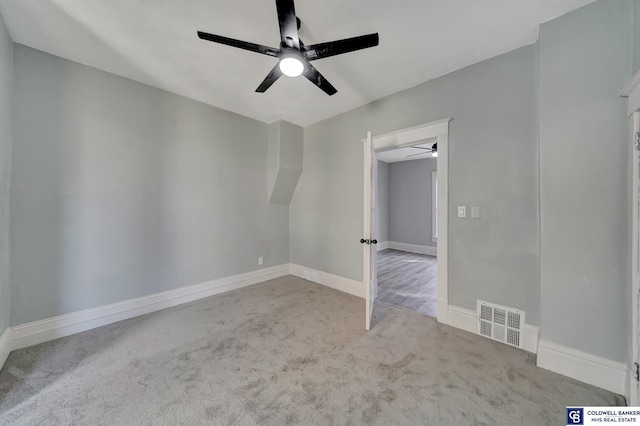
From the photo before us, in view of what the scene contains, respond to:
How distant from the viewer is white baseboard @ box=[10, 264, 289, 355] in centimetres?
214

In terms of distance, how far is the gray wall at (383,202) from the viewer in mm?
6945

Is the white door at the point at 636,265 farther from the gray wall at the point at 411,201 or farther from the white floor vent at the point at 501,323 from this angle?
the gray wall at the point at 411,201

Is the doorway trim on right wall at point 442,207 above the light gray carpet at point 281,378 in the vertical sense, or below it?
above

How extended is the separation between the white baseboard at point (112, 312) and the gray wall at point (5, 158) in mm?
205

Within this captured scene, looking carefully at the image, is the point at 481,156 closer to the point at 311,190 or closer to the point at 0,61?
the point at 311,190

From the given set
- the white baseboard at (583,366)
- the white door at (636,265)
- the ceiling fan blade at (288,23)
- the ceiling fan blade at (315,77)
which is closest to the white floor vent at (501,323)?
the white baseboard at (583,366)

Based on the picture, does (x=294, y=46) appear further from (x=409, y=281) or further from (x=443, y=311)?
(x=409, y=281)

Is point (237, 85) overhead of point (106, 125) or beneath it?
overhead

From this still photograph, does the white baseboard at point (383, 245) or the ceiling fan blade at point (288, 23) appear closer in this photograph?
the ceiling fan blade at point (288, 23)

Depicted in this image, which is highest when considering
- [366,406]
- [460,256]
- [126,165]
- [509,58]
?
[509,58]

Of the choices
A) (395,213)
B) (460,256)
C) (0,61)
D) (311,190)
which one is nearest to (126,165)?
(0,61)

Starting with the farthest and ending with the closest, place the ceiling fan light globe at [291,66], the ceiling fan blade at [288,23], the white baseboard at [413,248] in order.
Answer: the white baseboard at [413,248] < the ceiling fan light globe at [291,66] < the ceiling fan blade at [288,23]

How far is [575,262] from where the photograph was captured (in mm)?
1749

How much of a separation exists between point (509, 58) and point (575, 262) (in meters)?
1.90
